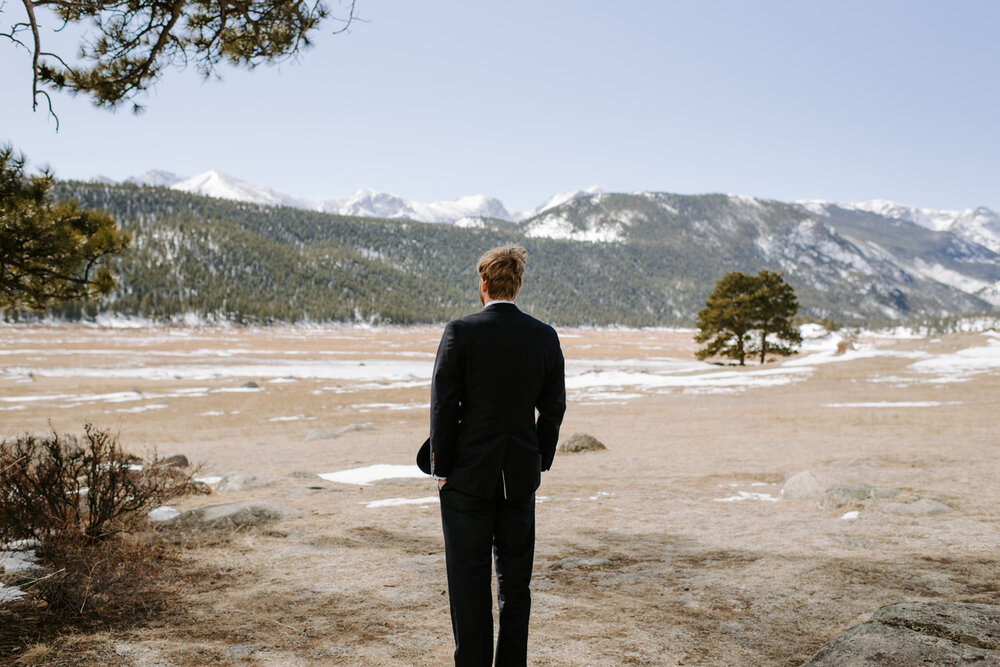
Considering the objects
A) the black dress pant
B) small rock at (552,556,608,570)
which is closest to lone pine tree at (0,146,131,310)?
the black dress pant

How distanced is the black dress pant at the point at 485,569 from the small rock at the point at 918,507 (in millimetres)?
6543

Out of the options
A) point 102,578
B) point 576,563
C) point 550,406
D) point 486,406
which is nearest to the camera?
point 486,406

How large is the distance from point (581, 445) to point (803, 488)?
20.1ft

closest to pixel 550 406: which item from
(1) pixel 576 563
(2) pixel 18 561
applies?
(1) pixel 576 563

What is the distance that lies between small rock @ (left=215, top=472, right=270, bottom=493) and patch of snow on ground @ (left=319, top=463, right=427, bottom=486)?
1277mm

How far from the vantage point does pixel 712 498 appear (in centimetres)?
916

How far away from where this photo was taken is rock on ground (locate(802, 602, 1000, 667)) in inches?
110

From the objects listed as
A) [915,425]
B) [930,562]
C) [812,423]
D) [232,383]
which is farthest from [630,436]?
[232,383]

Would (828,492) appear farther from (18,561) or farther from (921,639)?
(18,561)

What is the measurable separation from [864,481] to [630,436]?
7.49 meters

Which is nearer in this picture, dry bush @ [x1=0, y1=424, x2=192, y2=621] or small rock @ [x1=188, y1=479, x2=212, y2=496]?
dry bush @ [x1=0, y1=424, x2=192, y2=621]

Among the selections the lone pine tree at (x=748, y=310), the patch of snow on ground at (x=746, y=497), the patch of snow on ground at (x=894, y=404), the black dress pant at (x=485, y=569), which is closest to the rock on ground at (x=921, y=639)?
the black dress pant at (x=485, y=569)

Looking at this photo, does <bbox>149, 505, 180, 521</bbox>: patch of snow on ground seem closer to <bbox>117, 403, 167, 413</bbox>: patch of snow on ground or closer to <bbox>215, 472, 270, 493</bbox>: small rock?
<bbox>215, 472, 270, 493</bbox>: small rock

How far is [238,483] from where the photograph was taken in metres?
10.4
